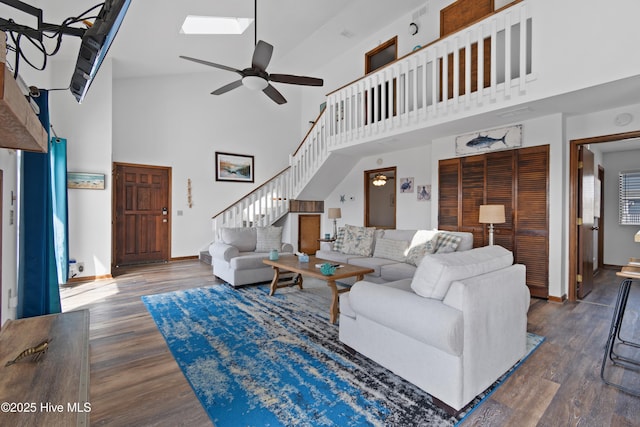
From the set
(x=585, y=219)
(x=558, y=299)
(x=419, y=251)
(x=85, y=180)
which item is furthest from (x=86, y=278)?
(x=585, y=219)

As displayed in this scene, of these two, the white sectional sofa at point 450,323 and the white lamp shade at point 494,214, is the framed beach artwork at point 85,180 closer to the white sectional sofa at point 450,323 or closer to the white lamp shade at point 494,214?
the white sectional sofa at point 450,323

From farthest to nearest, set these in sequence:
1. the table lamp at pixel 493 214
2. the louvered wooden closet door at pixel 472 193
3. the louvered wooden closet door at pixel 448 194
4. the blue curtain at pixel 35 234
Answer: the louvered wooden closet door at pixel 448 194
the louvered wooden closet door at pixel 472 193
the table lamp at pixel 493 214
the blue curtain at pixel 35 234

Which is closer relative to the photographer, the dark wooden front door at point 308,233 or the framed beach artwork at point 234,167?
the framed beach artwork at point 234,167

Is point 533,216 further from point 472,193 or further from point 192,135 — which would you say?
point 192,135

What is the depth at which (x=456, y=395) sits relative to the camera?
177 centimetres

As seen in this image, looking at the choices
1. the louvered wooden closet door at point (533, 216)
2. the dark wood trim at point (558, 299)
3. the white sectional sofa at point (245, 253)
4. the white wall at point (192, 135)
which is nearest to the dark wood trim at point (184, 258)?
the white wall at point (192, 135)

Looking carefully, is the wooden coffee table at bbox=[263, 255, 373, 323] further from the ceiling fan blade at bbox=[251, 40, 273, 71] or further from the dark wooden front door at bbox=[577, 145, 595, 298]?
the dark wooden front door at bbox=[577, 145, 595, 298]

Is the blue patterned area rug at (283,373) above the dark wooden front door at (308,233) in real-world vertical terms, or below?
below

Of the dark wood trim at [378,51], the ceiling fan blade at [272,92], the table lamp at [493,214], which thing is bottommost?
the table lamp at [493,214]

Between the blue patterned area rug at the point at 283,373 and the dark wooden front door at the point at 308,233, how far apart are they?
4.25 meters

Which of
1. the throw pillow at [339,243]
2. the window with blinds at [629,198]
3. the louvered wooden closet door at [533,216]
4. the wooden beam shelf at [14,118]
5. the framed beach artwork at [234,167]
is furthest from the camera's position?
the framed beach artwork at [234,167]

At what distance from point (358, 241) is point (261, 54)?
3.09 metres

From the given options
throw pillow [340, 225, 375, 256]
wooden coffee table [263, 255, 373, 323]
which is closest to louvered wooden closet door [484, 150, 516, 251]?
throw pillow [340, 225, 375, 256]

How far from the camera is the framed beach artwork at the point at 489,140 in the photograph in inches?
169
